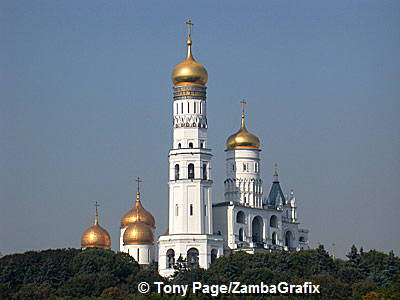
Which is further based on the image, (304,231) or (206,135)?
(304,231)

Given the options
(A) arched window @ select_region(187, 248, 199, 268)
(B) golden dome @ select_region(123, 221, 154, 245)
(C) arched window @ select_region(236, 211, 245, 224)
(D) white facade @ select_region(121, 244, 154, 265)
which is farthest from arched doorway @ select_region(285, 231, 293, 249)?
(A) arched window @ select_region(187, 248, 199, 268)

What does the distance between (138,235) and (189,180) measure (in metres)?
7.45

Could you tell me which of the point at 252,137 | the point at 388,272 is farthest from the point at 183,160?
the point at 388,272

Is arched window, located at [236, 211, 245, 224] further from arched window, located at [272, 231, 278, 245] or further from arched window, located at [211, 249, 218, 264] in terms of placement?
arched window, located at [211, 249, 218, 264]

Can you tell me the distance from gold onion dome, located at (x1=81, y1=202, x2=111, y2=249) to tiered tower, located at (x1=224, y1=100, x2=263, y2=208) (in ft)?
34.5

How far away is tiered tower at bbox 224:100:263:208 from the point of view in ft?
359

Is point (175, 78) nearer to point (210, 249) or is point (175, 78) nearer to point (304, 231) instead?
point (210, 249)

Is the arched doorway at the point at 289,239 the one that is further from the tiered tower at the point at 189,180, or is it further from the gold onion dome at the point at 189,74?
the gold onion dome at the point at 189,74

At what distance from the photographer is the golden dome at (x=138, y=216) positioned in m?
110

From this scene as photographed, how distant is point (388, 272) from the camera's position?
304 ft

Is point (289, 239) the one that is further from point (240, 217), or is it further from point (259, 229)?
point (240, 217)

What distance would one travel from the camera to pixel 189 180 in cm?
10056

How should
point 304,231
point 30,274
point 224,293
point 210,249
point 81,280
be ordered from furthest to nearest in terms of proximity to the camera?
point 304,231
point 210,249
point 30,274
point 81,280
point 224,293

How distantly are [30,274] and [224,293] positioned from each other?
1821cm
